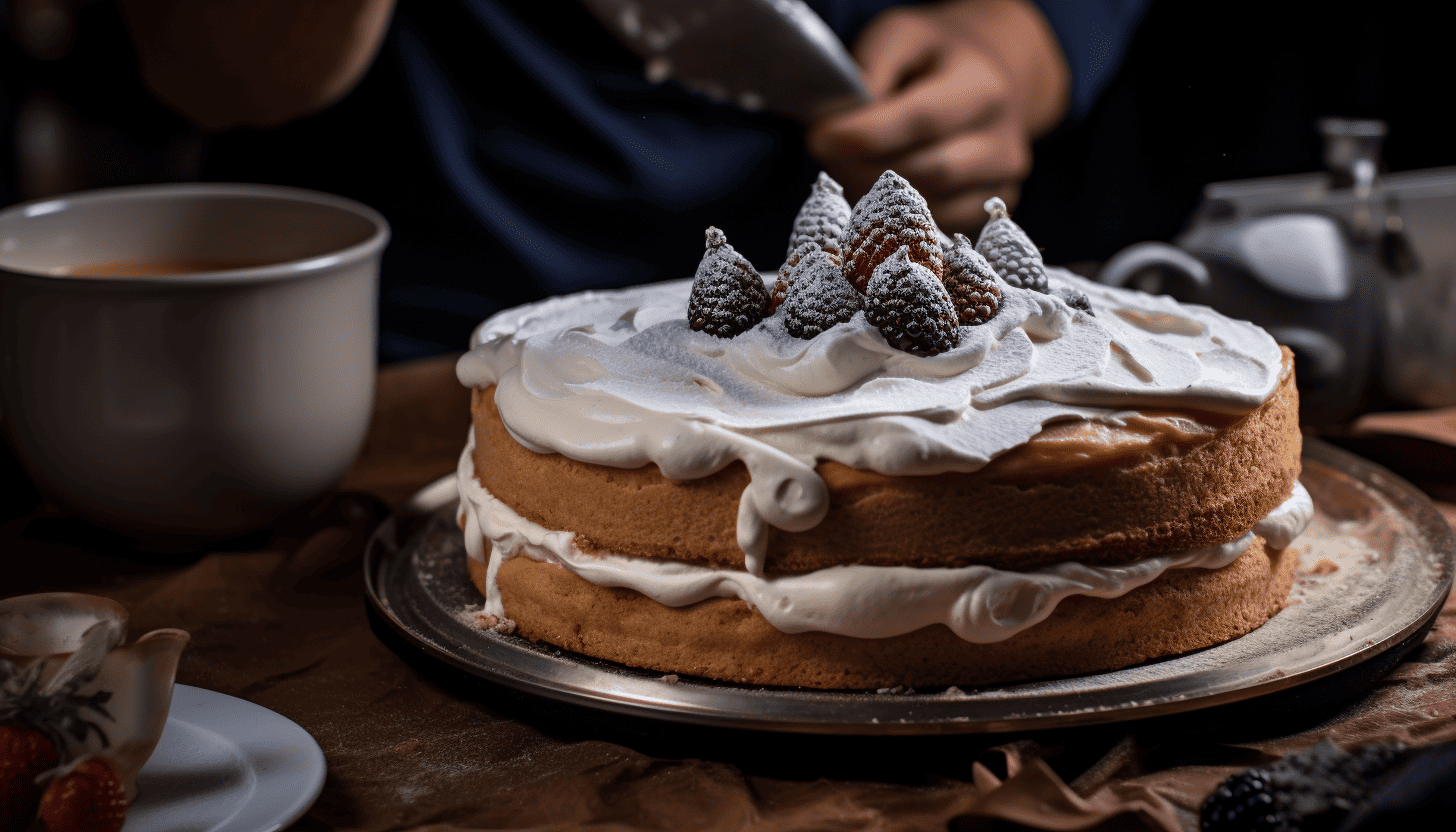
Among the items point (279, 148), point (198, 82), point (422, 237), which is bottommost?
point (422, 237)

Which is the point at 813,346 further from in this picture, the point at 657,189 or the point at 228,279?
the point at 657,189

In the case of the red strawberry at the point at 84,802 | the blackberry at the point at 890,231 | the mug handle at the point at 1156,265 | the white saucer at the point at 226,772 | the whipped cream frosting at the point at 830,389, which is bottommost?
the white saucer at the point at 226,772

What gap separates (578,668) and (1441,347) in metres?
1.47

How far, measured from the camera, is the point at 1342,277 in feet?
6.15

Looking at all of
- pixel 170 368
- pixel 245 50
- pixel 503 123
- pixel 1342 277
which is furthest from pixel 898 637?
pixel 503 123

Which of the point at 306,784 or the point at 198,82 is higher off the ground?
the point at 198,82

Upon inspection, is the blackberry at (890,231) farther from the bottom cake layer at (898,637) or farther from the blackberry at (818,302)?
the bottom cake layer at (898,637)

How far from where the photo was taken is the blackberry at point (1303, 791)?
0.90 metres

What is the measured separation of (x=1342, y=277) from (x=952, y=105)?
0.80m

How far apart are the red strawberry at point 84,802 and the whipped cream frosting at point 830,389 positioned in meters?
0.48

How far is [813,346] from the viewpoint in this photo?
3.95 feet

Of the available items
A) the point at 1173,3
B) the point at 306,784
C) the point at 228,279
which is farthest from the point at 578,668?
the point at 1173,3

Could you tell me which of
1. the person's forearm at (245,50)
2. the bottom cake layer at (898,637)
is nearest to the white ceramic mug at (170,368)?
the person's forearm at (245,50)

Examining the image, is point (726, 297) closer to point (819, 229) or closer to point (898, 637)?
point (819, 229)
